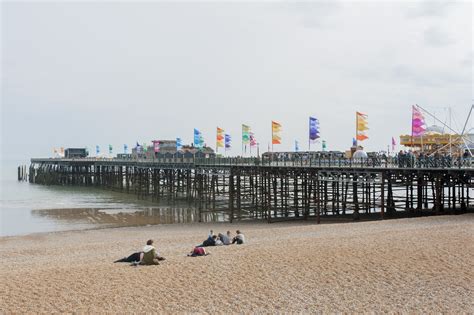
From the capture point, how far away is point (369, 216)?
31016 mm

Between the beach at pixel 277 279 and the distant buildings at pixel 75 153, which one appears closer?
the beach at pixel 277 279

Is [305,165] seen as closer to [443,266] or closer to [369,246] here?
[369,246]

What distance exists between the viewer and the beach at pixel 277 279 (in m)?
10.5

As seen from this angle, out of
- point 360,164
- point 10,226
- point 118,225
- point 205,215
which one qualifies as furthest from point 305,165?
point 10,226

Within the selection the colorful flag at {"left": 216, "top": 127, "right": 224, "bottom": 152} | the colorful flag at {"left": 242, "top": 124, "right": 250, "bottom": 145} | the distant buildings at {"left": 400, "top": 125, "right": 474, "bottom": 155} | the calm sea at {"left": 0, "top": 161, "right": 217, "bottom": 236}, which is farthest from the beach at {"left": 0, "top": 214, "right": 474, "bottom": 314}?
the colorful flag at {"left": 216, "top": 127, "right": 224, "bottom": 152}

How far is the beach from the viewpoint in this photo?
412 inches

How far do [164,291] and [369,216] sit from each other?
21.6m

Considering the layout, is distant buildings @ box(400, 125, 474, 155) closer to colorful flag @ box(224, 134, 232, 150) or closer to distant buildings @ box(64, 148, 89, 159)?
colorful flag @ box(224, 134, 232, 150)

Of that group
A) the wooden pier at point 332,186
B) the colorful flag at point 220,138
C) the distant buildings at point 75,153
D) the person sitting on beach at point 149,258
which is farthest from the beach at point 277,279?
the distant buildings at point 75,153

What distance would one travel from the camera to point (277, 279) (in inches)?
480

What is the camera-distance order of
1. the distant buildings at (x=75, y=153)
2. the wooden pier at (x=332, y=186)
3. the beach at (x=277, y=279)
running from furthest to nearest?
the distant buildings at (x=75, y=153) < the wooden pier at (x=332, y=186) < the beach at (x=277, y=279)

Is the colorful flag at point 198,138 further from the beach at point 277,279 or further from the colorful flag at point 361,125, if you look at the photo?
the beach at point 277,279

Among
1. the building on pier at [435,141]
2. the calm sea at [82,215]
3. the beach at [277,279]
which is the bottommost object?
the calm sea at [82,215]

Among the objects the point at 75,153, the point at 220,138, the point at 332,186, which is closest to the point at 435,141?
the point at 332,186
